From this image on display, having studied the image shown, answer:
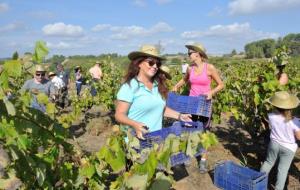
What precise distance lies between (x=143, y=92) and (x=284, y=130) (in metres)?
1.80

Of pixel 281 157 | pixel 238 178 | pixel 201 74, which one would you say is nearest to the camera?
pixel 281 157

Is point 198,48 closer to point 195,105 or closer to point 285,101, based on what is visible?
point 195,105

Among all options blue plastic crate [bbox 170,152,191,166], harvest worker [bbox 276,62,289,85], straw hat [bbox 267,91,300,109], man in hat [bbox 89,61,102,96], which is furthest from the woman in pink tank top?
man in hat [bbox 89,61,102,96]

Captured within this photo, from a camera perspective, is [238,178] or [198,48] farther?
[198,48]

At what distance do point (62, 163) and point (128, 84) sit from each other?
1275 mm

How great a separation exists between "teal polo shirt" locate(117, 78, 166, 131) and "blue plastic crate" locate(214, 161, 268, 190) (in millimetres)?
1711

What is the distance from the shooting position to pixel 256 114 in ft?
22.0

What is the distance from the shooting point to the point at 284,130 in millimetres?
4598

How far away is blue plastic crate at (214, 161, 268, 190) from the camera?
4.88 m

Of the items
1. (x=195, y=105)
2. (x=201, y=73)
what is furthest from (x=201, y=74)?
(x=195, y=105)

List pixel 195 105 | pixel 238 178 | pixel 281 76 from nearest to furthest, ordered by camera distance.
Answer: pixel 238 178, pixel 195 105, pixel 281 76

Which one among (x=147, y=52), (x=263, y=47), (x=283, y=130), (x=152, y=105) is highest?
(x=147, y=52)

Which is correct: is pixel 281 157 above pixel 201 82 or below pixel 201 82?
below

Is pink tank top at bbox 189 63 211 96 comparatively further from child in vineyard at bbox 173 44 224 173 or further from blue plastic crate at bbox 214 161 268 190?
blue plastic crate at bbox 214 161 268 190
